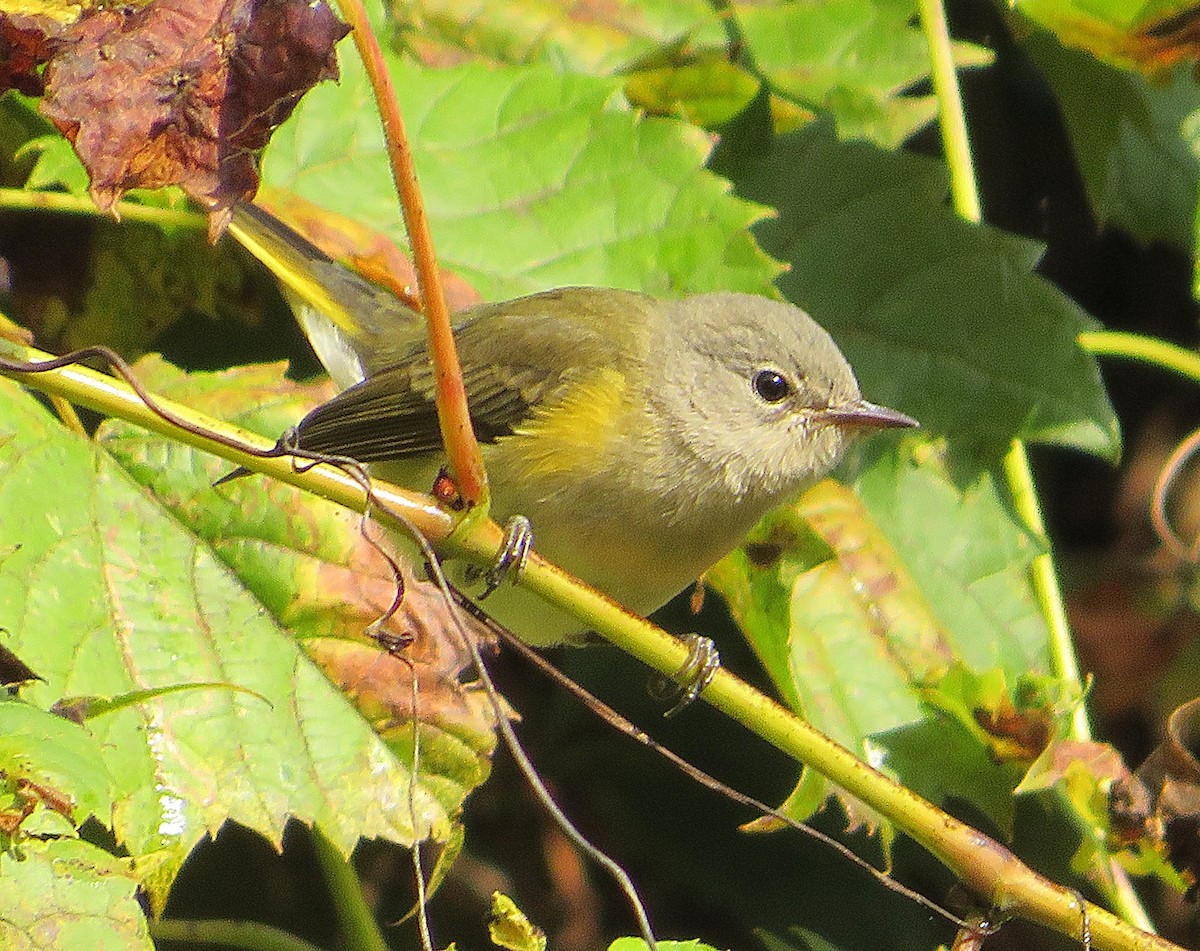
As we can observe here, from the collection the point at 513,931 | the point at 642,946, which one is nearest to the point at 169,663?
the point at 513,931

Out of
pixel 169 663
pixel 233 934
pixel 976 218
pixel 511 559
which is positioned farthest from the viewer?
pixel 976 218

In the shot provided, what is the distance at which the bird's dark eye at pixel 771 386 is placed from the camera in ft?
10.2

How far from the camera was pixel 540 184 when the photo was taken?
2.98 meters

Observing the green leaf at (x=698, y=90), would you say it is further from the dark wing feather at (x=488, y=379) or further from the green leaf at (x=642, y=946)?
the green leaf at (x=642, y=946)

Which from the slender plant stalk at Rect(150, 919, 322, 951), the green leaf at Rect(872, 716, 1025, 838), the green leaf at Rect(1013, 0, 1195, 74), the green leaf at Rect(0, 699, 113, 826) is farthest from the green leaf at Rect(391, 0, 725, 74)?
the green leaf at Rect(0, 699, 113, 826)

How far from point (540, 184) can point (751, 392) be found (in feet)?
2.11

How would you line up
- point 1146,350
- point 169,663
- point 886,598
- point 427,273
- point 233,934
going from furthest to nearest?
1. point 1146,350
2. point 886,598
3. point 233,934
4. point 169,663
5. point 427,273

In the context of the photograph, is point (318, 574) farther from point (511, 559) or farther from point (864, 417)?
point (864, 417)

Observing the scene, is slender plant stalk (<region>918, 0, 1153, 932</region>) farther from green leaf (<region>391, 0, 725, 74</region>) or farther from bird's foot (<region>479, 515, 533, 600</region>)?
bird's foot (<region>479, 515, 533, 600</region>)

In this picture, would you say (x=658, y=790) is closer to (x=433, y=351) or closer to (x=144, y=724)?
(x=144, y=724)

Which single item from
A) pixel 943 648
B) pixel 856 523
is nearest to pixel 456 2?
pixel 856 523

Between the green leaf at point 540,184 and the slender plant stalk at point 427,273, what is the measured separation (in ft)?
4.01

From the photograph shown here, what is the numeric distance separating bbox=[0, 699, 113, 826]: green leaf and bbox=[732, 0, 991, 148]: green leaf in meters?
2.21

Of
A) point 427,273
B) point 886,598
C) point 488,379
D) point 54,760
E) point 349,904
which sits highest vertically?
point 427,273
